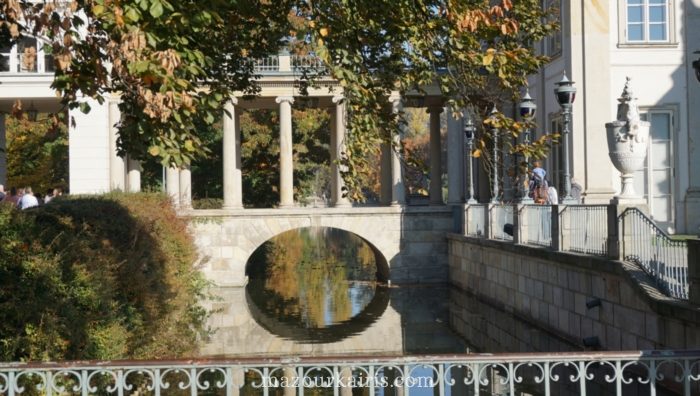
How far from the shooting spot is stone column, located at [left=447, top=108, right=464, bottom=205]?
142ft

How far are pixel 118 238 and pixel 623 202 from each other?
7913 millimetres

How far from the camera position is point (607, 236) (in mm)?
19250

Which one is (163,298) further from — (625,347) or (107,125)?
(107,125)

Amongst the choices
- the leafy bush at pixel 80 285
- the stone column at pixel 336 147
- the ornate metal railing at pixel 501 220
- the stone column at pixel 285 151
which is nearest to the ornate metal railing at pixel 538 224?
the ornate metal railing at pixel 501 220

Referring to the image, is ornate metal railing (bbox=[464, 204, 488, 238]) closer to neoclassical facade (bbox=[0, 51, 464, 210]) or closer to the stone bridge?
the stone bridge

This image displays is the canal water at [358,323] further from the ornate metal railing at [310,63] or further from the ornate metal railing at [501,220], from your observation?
the ornate metal railing at [310,63]

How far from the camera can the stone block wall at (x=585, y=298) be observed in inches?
619

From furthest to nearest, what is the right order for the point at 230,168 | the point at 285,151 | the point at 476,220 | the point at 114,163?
the point at 285,151, the point at 230,168, the point at 114,163, the point at 476,220

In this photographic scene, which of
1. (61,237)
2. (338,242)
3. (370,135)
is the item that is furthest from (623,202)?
(338,242)

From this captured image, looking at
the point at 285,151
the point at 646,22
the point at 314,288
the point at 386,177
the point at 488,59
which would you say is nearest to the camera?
the point at 488,59

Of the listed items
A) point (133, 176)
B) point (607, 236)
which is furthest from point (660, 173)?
point (133, 176)

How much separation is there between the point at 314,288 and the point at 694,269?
26639mm

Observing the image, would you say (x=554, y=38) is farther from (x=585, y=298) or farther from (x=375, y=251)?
(x=375, y=251)

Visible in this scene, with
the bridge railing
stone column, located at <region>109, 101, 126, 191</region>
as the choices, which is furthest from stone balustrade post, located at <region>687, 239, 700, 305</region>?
stone column, located at <region>109, 101, 126, 191</region>
